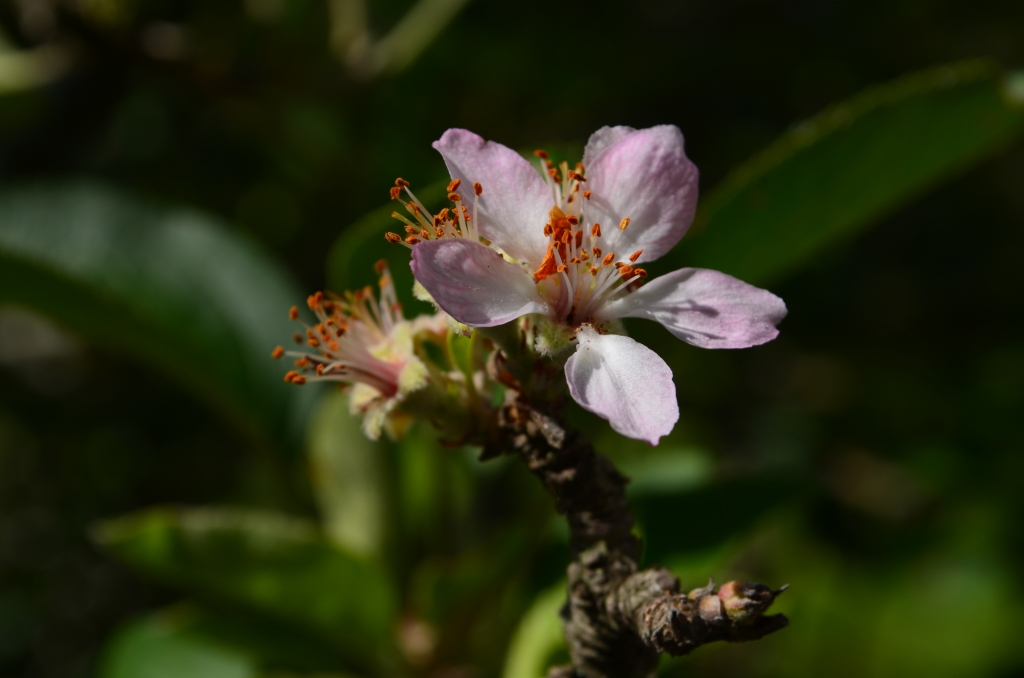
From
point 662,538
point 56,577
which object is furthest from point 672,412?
point 56,577

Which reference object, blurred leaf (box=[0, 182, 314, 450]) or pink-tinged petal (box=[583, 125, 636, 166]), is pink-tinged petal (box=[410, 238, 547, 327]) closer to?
pink-tinged petal (box=[583, 125, 636, 166])

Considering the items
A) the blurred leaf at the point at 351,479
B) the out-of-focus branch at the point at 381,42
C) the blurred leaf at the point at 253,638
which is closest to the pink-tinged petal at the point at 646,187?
the blurred leaf at the point at 351,479

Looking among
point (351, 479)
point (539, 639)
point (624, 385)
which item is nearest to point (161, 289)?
point (351, 479)

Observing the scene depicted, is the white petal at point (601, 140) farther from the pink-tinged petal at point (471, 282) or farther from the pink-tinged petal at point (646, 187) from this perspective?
the pink-tinged petal at point (471, 282)

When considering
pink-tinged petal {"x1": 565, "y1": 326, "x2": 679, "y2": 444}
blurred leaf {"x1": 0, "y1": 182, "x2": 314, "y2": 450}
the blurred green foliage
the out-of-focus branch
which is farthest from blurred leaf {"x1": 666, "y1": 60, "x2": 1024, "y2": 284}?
the out-of-focus branch

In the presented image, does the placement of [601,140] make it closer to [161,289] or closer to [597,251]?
[597,251]

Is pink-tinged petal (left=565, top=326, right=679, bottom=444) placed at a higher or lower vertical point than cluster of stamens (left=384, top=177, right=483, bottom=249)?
lower

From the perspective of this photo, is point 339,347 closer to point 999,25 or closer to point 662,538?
point 662,538

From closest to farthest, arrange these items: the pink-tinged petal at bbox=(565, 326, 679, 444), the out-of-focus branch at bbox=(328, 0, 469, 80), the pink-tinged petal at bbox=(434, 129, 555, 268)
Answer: the pink-tinged petal at bbox=(565, 326, 679, 444), the pink-tinged petal at bbox=(434, 129, 555, 268), the out-of-focus branch at bbox=(328, 0, 469, 80)
